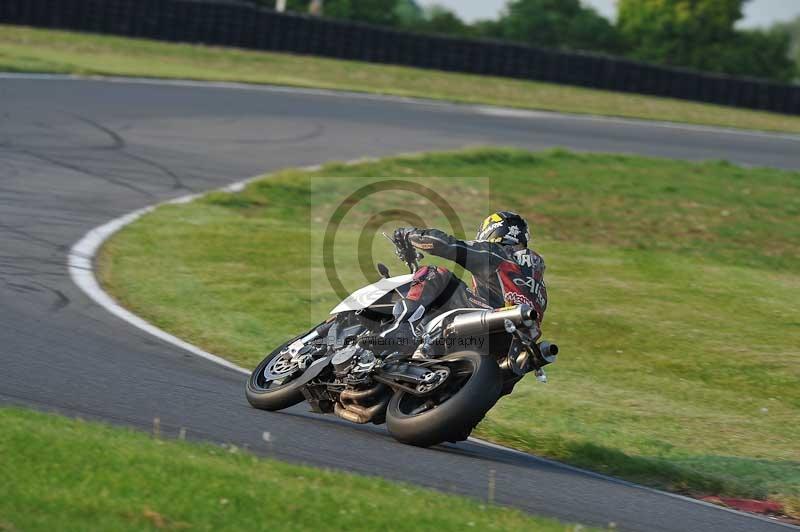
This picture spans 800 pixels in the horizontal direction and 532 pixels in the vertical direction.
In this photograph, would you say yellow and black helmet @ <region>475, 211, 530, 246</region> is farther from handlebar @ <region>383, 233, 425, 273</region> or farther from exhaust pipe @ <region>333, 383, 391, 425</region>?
exhaust pipe @ <region>333, 383, 391, 425</region>

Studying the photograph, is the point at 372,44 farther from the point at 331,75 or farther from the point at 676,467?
the point at 676,467

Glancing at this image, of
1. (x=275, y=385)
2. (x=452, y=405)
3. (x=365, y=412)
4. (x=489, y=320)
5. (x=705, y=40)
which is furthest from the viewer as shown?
(x=705, y=40)

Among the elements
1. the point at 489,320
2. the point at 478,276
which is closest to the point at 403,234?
the point at 478,276

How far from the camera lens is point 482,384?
22.0 ft

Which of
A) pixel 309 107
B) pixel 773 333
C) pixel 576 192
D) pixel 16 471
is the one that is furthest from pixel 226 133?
pixel 16 471

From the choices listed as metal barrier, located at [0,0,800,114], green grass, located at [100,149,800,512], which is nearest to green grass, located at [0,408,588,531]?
green grass, located at [100,149,800,512]

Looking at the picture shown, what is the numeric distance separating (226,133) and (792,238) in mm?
9458

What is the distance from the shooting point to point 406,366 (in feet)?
23.7

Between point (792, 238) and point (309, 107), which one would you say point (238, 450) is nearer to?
point (792, 238)

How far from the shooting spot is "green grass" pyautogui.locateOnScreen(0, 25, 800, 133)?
2639cm

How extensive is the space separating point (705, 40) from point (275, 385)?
144ft

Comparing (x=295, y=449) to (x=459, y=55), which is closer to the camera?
(x=295, y=449)

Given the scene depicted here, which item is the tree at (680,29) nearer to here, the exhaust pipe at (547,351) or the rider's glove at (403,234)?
the rider's glove at (403,234)

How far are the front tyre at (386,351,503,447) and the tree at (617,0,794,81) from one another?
42427 mm
